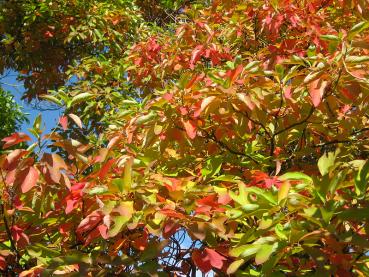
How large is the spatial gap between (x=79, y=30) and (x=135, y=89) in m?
1.70

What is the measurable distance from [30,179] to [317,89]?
104cm

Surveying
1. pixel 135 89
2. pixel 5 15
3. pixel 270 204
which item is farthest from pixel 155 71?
pixel 5 15

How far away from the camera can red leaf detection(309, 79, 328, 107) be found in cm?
160

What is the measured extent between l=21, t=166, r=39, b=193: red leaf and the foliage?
6.33m

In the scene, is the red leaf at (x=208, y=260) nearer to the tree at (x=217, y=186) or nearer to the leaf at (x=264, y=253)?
the tree at (x=217, y=186)

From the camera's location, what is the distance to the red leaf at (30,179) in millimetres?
1465

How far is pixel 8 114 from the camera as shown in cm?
764

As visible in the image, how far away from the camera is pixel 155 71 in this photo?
154 inches

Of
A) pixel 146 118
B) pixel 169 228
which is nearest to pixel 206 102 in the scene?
pixel 146 118

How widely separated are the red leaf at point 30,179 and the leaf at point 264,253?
744 millimetres

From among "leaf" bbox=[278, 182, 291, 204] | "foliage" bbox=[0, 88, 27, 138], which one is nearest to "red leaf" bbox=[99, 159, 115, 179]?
"leaf" bbox=[278, 182, 291, 204]

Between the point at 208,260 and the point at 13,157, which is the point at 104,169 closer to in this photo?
the point at 13,157

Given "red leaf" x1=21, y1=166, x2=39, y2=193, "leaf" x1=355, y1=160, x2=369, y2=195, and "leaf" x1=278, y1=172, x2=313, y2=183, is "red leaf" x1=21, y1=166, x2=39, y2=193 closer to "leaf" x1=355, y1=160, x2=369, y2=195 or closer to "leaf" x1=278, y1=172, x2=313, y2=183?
"leaf" x1=278, y1=172, x2=313, y2=183

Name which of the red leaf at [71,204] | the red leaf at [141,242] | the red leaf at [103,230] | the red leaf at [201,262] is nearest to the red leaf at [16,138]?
the red leaf at [71,204]
